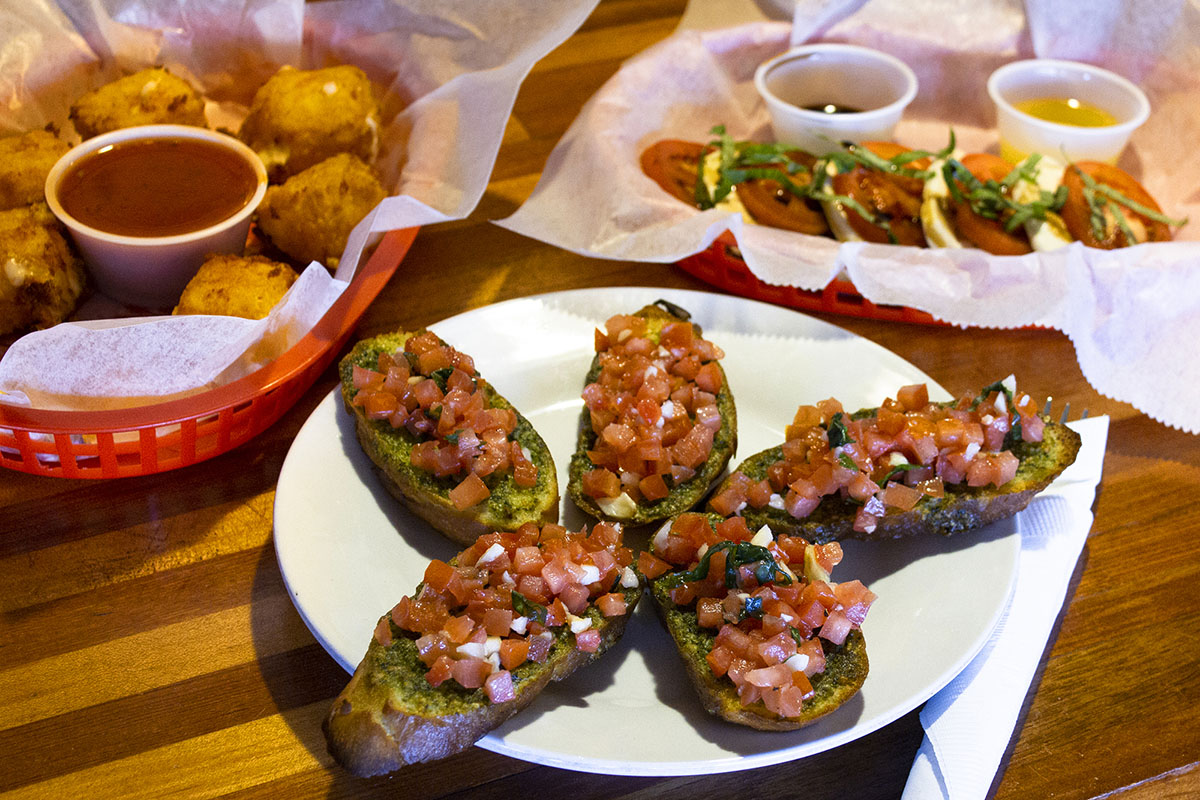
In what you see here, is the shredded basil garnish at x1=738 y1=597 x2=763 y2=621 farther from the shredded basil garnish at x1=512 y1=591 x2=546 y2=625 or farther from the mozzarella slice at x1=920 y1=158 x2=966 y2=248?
the mozzarella slice at x1=920 y1=158 x2=966 y2=248

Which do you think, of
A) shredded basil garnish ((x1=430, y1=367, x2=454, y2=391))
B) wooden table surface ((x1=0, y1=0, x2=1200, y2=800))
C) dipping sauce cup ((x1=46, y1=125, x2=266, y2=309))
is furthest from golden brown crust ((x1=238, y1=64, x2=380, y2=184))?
shredded basil garnish ((x1=430, y1=367, x2=454, y2=391))

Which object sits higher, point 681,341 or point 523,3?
A: point 523,3

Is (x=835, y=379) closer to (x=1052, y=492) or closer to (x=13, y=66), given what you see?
(x=1052, y=492)

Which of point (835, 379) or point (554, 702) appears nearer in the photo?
point (554, 702)

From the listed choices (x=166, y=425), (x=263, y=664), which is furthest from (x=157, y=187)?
(x=263, y=664)

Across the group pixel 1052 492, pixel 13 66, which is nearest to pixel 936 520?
pixel 1052 492

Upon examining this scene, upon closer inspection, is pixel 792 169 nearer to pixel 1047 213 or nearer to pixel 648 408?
pixel 1047 213

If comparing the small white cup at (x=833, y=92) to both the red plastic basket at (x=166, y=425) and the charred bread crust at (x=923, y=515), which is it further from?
the red plastic basket at (x=166, y=425)
